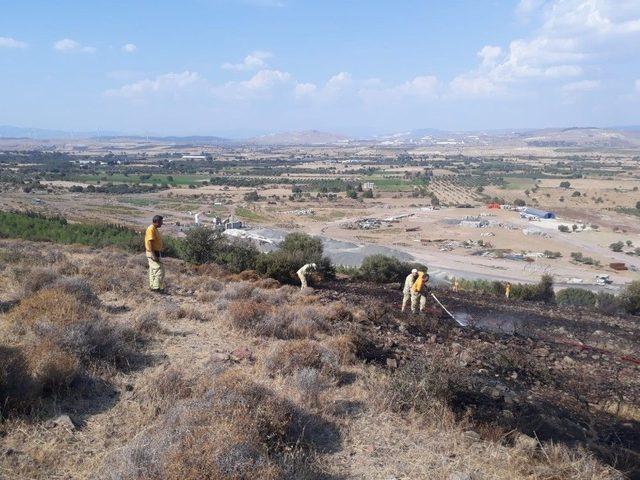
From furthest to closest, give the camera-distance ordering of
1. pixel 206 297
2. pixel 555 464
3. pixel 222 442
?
pixel 206 297
pixel 555 464
pixel 222 442

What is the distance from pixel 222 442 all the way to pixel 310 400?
1887 millimetres

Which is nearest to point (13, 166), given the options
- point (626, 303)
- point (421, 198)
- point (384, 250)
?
point (421, 198)

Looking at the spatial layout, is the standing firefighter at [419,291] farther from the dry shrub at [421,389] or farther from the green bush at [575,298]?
the green bush at [575,298]

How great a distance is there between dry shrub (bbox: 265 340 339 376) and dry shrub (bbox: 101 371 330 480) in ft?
4.53

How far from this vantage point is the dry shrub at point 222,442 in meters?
3.75

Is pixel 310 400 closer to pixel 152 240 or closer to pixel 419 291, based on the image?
pixel 152 240

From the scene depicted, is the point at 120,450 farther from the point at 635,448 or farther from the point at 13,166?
the point at 13,166

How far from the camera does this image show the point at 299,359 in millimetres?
6840

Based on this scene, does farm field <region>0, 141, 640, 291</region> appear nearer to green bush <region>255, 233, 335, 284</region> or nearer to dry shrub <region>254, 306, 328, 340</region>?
green bush <region>255, 233, 335, 284</region>

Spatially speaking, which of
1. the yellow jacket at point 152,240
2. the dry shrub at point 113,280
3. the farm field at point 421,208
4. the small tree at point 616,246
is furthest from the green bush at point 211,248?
the small tree at point 616,246

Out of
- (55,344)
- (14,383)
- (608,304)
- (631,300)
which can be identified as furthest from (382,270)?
(14,383)

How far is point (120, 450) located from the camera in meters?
4.18

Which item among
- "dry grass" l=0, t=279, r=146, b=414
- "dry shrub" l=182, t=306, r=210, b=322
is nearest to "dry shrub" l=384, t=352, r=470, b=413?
"dry grass" l=0, t=279, r=146, b=414

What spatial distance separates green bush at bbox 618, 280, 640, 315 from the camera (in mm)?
21391
